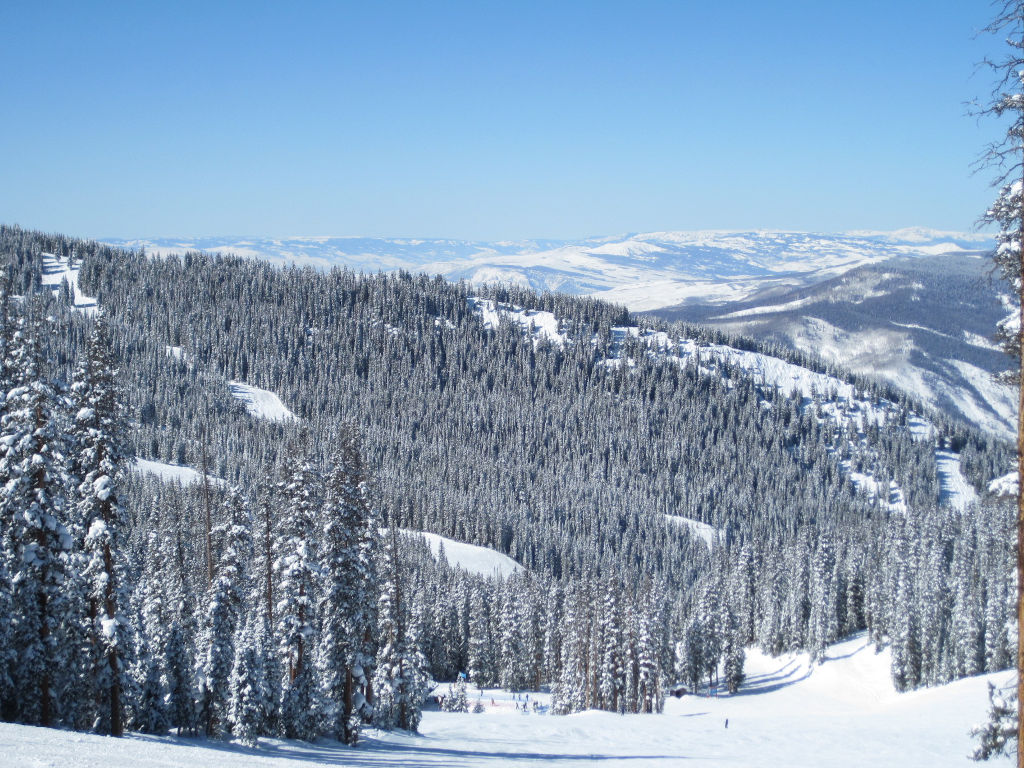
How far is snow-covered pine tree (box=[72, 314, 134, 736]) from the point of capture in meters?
23.4

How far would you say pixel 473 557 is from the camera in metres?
156

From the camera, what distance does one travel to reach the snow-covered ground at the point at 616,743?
65.0 feet

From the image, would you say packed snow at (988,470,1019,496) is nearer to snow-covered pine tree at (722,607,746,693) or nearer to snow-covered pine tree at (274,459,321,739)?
snow-covered pine tree at (274,459,321,739)

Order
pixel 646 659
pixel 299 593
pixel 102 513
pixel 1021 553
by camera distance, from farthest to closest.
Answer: pixel 646 659 → pixel 299 593 → pixel 102 513 → pixel 1021 553

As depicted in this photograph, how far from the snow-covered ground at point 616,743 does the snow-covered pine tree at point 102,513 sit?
2.19 meters

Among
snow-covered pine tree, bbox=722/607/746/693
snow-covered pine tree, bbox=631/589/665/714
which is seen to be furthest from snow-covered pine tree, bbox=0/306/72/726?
snow-covered pine tree, bbox=722/607/746/693

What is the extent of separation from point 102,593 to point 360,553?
32.2ft

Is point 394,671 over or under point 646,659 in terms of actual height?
over

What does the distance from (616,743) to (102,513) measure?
2806 cm

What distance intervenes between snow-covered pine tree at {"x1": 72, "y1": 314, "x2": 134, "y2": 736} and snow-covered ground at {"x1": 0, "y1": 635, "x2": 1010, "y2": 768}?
7.20ft

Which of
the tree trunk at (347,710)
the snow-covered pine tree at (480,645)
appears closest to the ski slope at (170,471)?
the snow-covered pine tree at (480,645)

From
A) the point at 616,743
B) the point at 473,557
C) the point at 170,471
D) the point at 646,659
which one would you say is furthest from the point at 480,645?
the point at 170,471

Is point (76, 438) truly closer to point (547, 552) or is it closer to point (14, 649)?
point (14, 649)

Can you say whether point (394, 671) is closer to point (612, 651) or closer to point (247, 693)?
point (247, 693)
